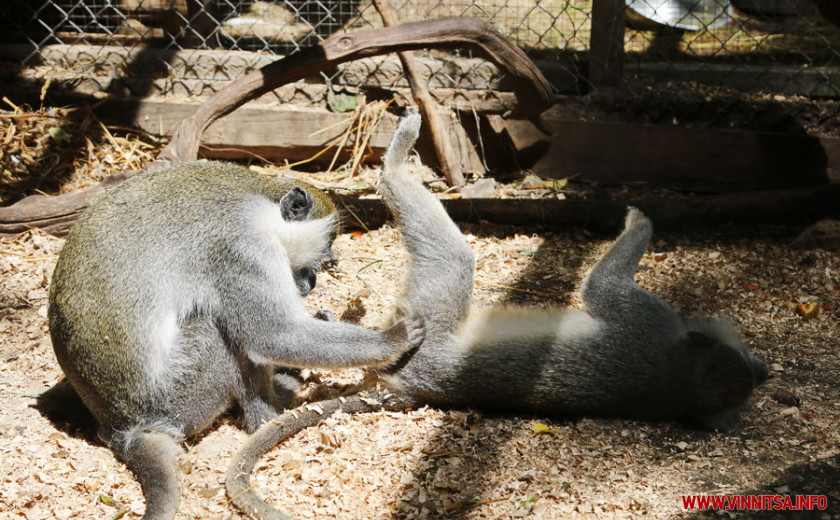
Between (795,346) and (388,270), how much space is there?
8.69ft

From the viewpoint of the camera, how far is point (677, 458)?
11.5ft

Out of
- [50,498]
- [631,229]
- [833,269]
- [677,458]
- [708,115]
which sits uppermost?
[708,115]

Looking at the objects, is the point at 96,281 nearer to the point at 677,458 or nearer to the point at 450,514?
the point at 450,514

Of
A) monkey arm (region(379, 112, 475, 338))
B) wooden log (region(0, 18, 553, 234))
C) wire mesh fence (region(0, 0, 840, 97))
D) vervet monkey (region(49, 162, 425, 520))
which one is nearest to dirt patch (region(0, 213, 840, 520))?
vervet monkey (region(49, 162, 425, 520))

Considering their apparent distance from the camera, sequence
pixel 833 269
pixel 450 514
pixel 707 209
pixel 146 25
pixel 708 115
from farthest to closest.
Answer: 1. pixel 146 25
2. pixel 708 115
3. pixel 707 209
4. pixel 833 269
5. pixel 450 514

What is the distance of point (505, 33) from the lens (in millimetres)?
7297

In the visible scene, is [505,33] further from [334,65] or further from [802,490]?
[802,490]

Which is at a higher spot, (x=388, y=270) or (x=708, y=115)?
(x=708, y=115)

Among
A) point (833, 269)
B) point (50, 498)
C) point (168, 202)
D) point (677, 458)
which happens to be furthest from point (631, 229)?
point (50, 498)

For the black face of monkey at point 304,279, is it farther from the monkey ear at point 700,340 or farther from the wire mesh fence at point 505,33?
the wire mesh fence at point 505,33

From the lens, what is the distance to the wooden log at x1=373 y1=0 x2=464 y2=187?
21.6 ft

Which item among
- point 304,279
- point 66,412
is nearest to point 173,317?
point 304,279

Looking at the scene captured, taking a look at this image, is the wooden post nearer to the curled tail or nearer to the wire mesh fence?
the wire mesh fence

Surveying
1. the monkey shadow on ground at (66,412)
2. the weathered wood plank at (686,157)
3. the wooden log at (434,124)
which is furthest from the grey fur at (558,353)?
the weathered wood plank at (686,157)
